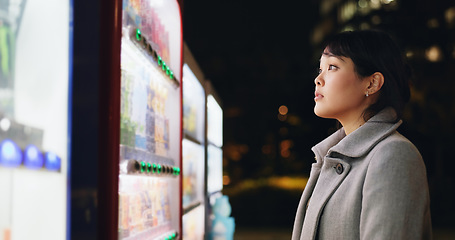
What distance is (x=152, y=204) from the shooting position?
282 centimetres

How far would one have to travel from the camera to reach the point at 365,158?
6.44ft

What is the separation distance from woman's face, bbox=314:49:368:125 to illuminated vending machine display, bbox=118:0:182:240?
0.80 m

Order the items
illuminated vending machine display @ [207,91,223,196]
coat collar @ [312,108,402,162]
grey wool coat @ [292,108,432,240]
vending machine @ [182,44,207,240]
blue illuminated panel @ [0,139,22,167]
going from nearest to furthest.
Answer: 1. blue illuminated panel @ [0,139,22,167]
2. grey wool coat @ [292,108,432,240]
3. coat collar @ [312,108,402,162]
4. vending machine @ [182,44,207,240]
5. illuminated vending machine display @ [207,91,223,196]

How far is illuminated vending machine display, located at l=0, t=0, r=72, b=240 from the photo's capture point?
140 centimetres

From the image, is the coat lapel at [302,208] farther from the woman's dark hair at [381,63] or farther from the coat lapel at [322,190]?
the woman's dark hair at [381,63]

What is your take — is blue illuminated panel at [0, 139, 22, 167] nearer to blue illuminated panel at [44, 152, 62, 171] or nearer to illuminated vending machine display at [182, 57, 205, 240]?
blue illuminated panel at [44, 152, 62, 171]

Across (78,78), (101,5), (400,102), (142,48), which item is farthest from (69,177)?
(400,102)

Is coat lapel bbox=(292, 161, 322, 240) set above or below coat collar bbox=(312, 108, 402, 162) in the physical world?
below

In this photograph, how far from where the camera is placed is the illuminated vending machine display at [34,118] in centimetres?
140

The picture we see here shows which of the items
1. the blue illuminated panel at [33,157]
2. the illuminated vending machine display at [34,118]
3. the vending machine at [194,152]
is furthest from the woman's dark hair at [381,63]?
the vending machine at [194,152]

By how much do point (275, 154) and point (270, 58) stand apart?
5.51 metres

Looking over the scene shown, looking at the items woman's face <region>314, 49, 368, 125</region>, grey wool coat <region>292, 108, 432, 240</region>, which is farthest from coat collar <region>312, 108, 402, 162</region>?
woman's face <region>314, 49, 368, 125</region>

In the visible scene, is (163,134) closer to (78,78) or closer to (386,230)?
(78,78)

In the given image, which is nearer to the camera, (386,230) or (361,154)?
(386,230)
